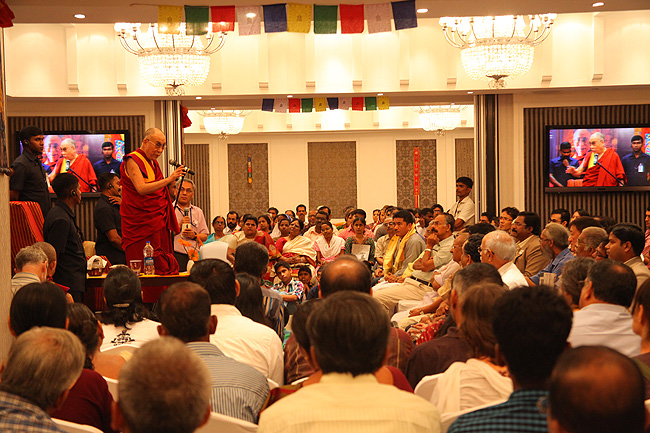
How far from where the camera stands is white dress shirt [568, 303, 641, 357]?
3045mm

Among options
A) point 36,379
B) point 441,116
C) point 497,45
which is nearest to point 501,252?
point 36,379

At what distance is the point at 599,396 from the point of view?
1.38 metres

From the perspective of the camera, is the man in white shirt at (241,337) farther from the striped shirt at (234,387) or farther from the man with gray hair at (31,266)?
the man with gray hair at (31,266)

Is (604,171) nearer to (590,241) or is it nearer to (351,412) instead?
(590,241)

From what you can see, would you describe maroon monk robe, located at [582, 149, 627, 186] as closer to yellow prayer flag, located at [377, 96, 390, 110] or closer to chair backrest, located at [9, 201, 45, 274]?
yellow prayer flag, located at [377, 96, 390, 110]

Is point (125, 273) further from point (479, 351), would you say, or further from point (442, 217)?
point (442, 217)

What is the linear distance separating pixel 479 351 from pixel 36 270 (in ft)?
10.1

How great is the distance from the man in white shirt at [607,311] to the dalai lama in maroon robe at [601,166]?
8052 millimetres

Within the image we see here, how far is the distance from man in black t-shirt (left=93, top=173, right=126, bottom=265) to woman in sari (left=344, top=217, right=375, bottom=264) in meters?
3.27

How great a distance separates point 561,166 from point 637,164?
1.12m

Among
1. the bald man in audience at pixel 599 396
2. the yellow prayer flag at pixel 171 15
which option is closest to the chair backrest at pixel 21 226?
the yellow prayer flag at pixel 171 15

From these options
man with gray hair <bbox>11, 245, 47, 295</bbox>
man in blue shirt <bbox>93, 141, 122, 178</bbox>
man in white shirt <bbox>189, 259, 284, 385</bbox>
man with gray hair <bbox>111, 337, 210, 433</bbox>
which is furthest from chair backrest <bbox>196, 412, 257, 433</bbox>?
man in blue shirt <bbox>93, 141, 122, 178</bbox>

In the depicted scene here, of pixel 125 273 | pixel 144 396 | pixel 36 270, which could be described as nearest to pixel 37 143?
pixel 36 270

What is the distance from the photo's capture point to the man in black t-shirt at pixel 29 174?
5.79 m
